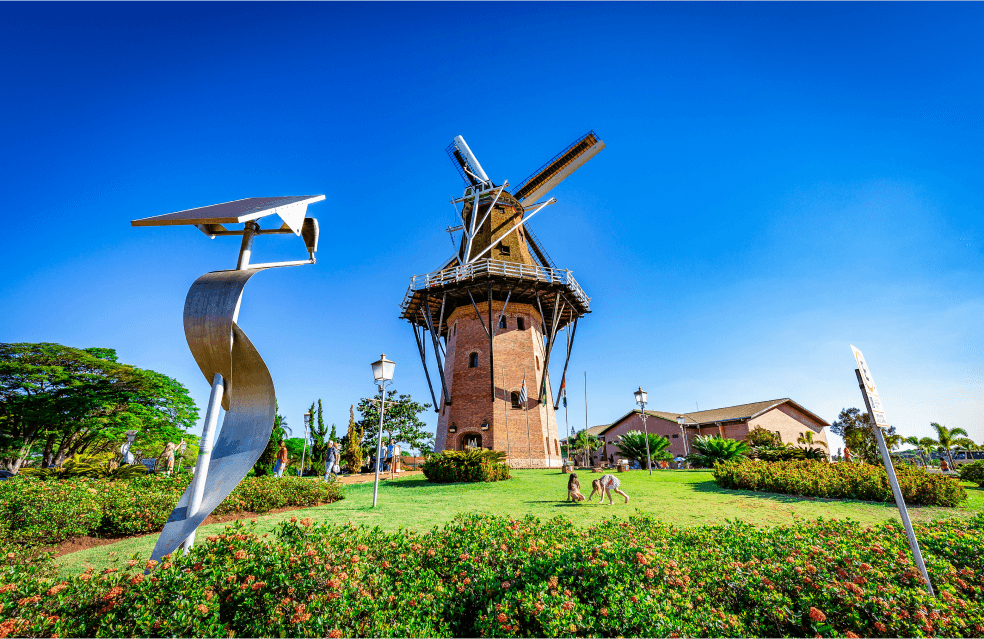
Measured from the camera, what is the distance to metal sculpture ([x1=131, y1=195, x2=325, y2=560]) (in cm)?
471

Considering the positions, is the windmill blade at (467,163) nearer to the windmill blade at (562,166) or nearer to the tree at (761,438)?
the windmill blade at (562,166)

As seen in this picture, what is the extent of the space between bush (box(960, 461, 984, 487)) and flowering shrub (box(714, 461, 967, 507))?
5941mm

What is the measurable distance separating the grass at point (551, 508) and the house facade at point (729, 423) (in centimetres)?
2512

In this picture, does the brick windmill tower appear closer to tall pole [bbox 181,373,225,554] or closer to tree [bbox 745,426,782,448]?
tree [bbox 745,426,782,448]

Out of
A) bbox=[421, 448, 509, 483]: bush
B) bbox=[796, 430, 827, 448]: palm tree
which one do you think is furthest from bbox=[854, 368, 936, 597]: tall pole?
bbox=[796, 430, 827, 448]: palm tree

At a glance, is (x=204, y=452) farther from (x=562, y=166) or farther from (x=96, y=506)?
(x=562, y=166)

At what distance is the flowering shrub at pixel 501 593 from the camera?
3.29 m

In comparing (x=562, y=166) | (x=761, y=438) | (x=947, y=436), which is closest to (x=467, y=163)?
(x=562, y=166)

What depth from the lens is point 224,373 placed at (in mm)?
5094

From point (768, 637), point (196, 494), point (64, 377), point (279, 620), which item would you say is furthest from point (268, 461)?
point (768, 637)

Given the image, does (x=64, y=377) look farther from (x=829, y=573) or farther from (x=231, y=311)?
(x=829, y=573)

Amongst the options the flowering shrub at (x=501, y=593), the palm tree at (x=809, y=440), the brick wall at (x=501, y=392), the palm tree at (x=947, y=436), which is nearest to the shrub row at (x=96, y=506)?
the flowering shrub at (x=501, y=593)

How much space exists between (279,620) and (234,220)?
3.90m

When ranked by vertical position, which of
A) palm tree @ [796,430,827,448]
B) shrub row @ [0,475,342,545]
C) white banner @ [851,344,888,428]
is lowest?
shrub row @ [0,475,342,545]
